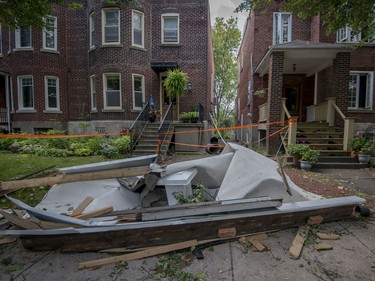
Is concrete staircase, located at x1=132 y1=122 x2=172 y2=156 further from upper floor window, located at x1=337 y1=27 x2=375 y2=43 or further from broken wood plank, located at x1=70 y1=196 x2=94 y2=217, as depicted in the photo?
upper floor window, located at x1=337 y1=27 x2=375 y2=43

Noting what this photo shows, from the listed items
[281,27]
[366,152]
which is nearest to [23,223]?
[366,152]

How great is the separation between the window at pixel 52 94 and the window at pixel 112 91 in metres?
3.64

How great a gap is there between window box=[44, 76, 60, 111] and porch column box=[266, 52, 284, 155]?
40.7 feet

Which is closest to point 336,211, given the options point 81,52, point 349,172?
point 349,172

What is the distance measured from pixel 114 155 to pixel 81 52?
27.0 feet

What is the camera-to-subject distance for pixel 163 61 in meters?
13.3

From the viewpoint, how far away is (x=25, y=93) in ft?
45.1

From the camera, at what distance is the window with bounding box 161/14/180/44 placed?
13.3 m

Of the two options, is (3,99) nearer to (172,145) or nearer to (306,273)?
(172,145)

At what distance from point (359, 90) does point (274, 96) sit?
22.7ft

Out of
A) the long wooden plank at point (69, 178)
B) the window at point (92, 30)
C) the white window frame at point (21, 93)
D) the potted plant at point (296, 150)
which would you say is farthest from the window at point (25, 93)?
the potted plant at point (296, 150)

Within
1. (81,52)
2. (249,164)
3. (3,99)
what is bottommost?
(249,164)

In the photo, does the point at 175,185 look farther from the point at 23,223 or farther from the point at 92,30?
the point at 92,30

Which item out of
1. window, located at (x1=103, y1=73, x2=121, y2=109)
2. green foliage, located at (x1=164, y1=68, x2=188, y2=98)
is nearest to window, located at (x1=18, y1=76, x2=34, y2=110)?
window, located at (x1=103, y1=73, x2=121, y2=109)
